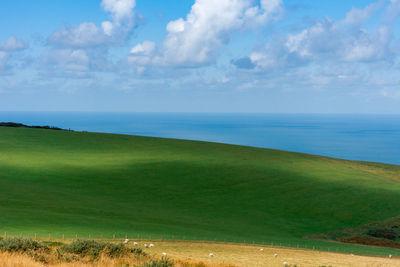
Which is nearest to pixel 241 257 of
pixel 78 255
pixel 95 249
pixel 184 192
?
pixel 95 249

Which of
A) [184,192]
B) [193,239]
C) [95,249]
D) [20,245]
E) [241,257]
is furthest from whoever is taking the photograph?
[184,192]

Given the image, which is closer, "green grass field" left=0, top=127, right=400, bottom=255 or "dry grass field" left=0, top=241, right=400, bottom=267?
"dry grass field" left=0, top=241, right=400, bottom=267

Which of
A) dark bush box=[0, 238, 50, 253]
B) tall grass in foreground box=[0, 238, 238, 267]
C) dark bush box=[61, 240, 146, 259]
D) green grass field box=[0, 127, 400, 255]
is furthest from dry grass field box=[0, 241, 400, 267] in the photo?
green grass field box=[0, 127, 400, 255]

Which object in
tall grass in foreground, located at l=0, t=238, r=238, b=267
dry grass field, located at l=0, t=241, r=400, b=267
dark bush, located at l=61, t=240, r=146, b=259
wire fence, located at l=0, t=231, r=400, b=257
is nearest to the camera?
tall grass in foreground, located at l=0, t=238, r=238, b=267

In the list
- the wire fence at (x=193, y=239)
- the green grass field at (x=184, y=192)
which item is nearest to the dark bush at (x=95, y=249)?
the wire fence at (x=193, y=239)

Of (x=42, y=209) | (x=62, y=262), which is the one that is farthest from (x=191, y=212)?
(x=62, y=262)

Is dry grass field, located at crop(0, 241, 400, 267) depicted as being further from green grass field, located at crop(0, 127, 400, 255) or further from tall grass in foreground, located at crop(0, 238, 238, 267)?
→ green grass field, located at crop(0, 127, 400, 255)

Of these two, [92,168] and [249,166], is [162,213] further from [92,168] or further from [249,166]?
[249,166]

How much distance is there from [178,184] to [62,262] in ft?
107

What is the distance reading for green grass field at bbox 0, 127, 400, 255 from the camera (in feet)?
93.5

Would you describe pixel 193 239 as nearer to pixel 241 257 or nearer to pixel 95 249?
pixel 241 257

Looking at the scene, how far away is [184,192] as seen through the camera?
4397 cm

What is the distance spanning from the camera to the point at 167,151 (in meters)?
65.3

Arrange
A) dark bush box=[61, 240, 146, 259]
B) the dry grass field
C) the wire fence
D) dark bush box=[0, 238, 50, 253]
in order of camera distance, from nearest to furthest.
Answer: dark bush box=[0, 238, 50, 253] → dark bush box=[61, 240, 146, 259] → the dry grass field → the wire fence
